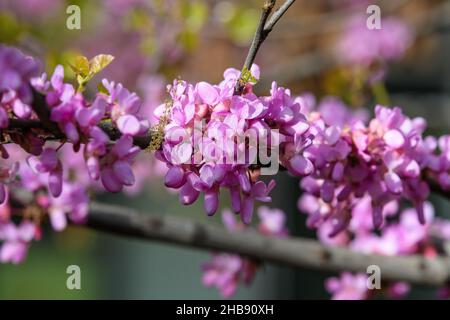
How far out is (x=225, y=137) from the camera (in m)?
0.90

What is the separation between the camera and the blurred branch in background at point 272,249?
1.57 m

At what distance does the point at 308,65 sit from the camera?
3559mm

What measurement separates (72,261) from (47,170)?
5.75 meters

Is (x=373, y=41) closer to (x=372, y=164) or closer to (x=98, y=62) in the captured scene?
(x=372, y=164)

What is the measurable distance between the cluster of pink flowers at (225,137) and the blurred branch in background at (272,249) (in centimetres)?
64

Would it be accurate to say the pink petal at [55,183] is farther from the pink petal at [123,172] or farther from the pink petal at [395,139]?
the pink petal at [395,139]

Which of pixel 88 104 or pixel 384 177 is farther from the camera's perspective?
pixel 384 177

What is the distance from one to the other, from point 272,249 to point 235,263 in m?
0.25

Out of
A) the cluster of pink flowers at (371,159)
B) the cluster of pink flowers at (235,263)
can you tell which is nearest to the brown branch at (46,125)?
the cluster of pink flowers at (371,159)

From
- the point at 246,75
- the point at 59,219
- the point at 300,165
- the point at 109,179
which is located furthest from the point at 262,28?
the point at 59,219

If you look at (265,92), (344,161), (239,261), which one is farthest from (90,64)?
(265,92)

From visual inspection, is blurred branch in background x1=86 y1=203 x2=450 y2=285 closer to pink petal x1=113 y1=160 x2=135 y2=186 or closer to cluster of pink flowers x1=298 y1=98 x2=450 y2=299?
cluster of pink flowers x1=298 y1=98 x2=450 y2=299

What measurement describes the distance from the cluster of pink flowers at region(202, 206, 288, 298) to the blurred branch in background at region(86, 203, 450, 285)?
115 millimetres
